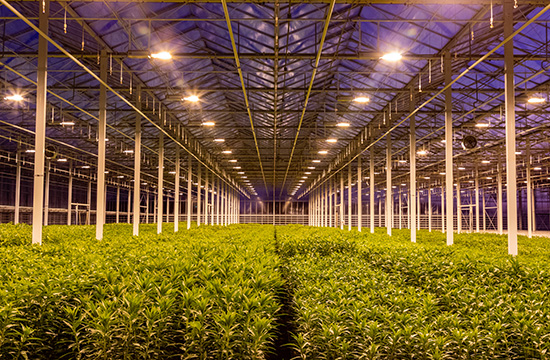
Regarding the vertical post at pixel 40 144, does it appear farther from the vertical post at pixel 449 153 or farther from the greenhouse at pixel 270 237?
the vertical post at pixel 449 153

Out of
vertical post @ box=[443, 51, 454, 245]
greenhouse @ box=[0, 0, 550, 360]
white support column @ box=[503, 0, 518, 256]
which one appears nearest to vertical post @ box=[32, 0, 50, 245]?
greenhouse @ box=[0, 0, 550, 360]

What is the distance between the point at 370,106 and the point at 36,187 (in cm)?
1871

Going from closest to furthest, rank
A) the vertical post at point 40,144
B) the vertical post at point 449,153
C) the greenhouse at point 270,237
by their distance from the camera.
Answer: the greenhouse at point 270,237, the vertical post at point 40,144, the vertical post at point 449,153

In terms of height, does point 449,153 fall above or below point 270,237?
above

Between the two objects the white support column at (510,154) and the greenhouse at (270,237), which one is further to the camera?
the white support column at (510,154)

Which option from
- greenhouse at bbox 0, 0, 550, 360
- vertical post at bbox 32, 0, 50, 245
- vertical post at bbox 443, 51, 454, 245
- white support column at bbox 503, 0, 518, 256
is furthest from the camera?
vertical post at bbox 443, 51, 454, 245

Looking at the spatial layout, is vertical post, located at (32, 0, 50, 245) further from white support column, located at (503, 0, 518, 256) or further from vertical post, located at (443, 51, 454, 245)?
vertical post, located at (443, 51, 454, 245)

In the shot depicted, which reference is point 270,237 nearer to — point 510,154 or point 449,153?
point 449,153

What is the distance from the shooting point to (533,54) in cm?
1684

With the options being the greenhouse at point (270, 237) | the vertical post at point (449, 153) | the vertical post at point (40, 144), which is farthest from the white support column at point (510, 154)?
the vertical post at point (40, 144)

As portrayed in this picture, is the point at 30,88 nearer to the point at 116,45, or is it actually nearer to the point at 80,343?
the point at 116,45

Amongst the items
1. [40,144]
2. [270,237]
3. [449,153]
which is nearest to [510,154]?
[449,153]

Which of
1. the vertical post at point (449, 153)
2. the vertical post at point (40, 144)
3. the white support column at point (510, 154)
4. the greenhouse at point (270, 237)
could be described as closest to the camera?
the greenhouse at point (270, 237)

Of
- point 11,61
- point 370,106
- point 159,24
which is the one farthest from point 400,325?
point 370,106
